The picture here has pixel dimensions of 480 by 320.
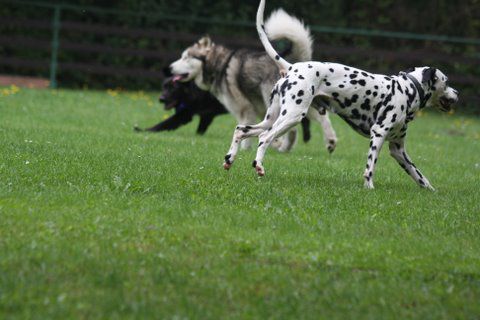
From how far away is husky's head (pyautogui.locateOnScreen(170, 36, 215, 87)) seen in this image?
43.0 ft

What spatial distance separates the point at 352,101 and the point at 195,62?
524 centimetres

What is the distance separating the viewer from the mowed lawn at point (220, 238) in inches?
169

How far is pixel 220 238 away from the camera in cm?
549

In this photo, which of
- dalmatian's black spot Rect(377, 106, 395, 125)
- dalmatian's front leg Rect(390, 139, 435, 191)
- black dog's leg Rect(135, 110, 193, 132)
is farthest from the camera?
black dog's leg Rect(135, 110, 193, 132)

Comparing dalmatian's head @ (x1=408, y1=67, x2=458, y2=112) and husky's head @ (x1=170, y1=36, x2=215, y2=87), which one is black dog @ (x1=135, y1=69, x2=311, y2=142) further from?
dalmatian's head @ (x1=408, y1=67, x2=458, y2=112)

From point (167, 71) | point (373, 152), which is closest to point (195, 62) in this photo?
point (167, 71)

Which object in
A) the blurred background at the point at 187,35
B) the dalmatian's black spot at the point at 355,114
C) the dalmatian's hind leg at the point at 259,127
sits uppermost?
the dalmatian's black spot at the point at 355,114

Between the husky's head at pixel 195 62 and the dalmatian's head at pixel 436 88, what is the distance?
5.09 m

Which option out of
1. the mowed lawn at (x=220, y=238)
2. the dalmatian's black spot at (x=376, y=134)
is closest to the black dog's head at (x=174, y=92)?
the mowed lawn at (x=220, y=238)

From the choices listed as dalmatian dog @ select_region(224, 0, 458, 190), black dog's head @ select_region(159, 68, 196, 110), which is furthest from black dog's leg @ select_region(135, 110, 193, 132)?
dalmatian dog @ select_region(224, 0, 458, 190)

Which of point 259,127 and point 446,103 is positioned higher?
point 446,103

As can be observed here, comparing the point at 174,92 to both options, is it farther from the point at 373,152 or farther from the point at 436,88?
the point at 373,152

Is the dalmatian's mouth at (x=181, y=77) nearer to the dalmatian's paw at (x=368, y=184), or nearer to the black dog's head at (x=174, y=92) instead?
the black dog's head at (x=174, y=92)

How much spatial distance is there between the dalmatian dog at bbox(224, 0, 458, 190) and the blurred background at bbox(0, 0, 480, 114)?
13.5 metres
